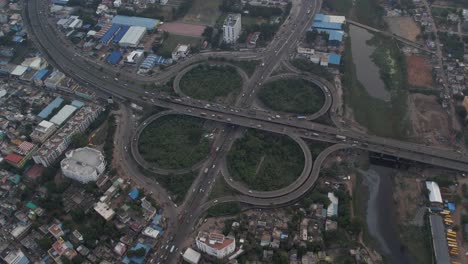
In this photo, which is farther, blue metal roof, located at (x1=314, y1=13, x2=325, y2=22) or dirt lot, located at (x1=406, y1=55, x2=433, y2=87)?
blue metal roof, located at (x1=314, y1=13, x2=325, y2=22)

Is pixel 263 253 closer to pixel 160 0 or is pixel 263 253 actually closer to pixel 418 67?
pixel 418 67

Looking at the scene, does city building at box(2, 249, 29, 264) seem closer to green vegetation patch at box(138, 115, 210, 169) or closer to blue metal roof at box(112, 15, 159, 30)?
green vegetation patch at box(138, 115, 210, 169)

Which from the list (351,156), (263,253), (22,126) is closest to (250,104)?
(351,156)

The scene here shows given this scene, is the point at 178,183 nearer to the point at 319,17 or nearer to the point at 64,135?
the point at 64,135

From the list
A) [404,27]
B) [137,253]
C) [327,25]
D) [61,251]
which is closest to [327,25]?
[327,25]

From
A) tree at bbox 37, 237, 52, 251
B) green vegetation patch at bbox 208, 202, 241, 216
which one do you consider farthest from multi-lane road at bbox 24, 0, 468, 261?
tree at bbox 37, 237, 52, 251
